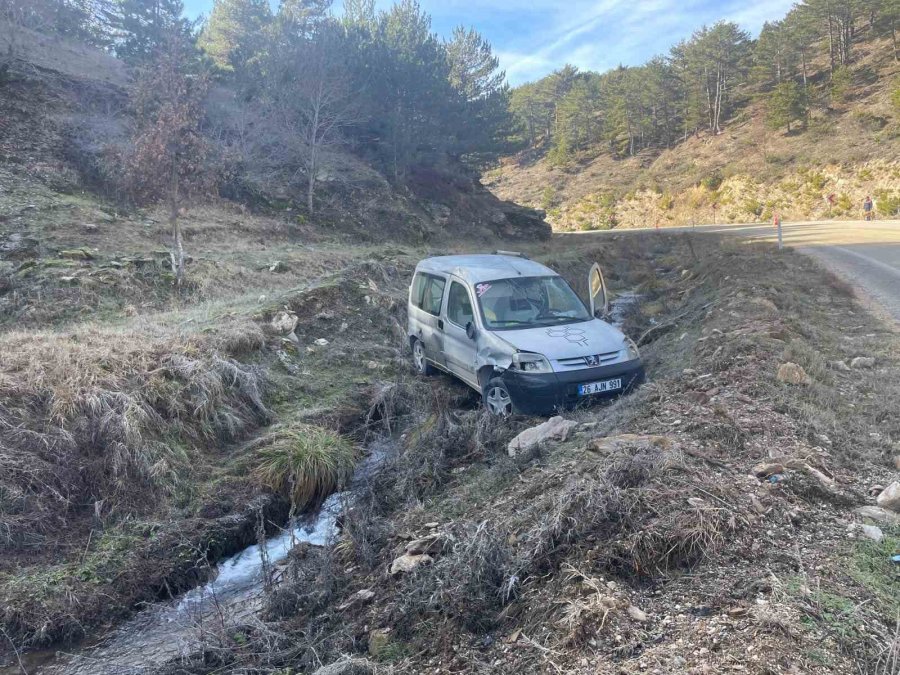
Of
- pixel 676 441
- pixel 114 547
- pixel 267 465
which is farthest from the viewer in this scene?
pixel 267 465

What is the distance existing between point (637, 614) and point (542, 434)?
9.67 feet

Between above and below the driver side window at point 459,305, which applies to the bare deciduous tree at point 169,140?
above

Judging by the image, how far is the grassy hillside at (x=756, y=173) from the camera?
40844mm

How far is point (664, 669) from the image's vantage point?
8.05ft

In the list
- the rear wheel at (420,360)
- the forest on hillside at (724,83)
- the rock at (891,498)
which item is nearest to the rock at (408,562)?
the rock at (891,498)

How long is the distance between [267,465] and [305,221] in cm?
1779

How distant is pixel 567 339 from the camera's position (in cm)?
669

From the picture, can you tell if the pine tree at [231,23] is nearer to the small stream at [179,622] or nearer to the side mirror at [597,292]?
the side mirror at [597,292]

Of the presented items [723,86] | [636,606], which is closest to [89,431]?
[636,606]

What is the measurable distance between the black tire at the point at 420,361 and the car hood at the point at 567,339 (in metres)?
2.38

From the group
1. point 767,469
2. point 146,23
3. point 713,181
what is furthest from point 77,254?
point 713,181

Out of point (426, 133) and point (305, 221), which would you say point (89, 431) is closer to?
point (305, 221)

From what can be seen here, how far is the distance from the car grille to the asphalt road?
5.71 meters

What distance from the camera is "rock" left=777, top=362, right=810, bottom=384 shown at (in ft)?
19.2
